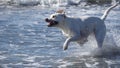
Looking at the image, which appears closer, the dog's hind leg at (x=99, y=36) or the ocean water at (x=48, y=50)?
the ocean water at (x=48, y=50)

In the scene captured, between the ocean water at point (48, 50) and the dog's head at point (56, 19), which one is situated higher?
the dog's head at point (56, 19)

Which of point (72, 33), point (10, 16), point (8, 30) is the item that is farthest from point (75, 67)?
point (10, 16)

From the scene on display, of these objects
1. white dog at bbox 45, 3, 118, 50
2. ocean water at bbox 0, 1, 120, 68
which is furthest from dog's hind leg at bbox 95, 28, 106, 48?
ocean water at bbox 0, 1, 120, 68

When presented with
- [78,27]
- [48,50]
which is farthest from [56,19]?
[48,50]

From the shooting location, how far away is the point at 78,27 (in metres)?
9.82

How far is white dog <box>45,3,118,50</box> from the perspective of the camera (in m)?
9.59

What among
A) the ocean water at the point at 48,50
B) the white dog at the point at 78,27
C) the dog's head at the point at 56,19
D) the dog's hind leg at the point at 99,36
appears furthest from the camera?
the dog's hind leg at the point at 99,36

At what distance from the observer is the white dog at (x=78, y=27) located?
9591 mm

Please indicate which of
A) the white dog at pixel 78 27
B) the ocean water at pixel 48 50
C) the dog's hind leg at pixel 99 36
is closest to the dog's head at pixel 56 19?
the white dog at pixel 78 27

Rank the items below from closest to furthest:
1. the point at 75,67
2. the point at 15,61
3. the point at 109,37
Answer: the point at 75,67 → the point at 15,61 → the point at 109,37

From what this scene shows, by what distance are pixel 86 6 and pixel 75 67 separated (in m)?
13.5

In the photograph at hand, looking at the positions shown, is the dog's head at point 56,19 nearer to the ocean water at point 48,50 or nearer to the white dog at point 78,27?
the white dog at point 78,27

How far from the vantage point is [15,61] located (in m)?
9.15

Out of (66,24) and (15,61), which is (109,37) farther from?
(15,61)
